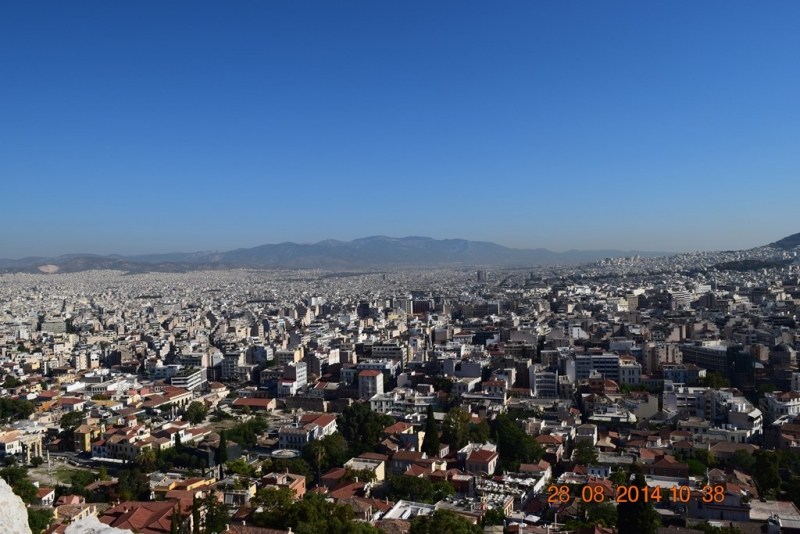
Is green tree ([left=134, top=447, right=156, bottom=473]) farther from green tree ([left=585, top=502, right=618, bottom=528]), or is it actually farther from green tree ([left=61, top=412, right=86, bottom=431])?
green tree ([left=585, top=502, right=618, bottom=528])

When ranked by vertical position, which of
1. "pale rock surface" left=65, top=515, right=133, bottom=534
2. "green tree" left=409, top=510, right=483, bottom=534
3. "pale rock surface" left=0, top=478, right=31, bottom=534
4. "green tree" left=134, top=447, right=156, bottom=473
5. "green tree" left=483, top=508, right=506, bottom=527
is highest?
"pale rock surface" left=0, top=478, right=31, bottom=534

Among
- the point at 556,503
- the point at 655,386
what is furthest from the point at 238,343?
the point at 556,503

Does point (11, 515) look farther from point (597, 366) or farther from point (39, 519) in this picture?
point (597, 366)

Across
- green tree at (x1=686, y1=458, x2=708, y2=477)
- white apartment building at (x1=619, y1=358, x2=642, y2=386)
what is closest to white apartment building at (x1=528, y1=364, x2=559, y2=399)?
white apartment building at (x1=619, y1=358, x2=642, y2=386)

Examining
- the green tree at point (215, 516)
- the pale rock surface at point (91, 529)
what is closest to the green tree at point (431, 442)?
the green tree at point (215, 516)

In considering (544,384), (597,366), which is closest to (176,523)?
(544,384)

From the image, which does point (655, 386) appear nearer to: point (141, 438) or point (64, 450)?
point (141, 438)

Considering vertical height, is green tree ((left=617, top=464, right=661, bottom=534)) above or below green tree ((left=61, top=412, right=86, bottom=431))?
above
